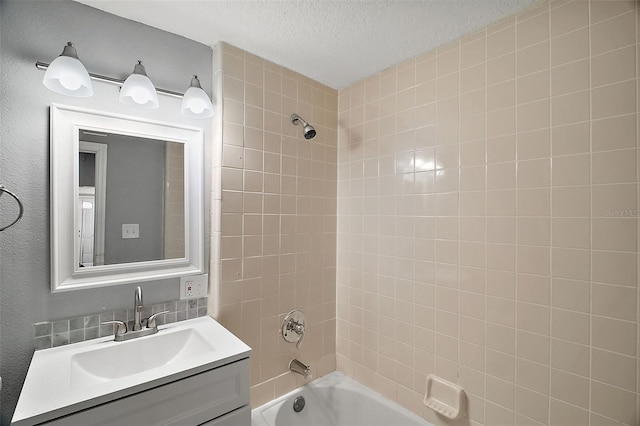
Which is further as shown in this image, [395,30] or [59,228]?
[395,30]

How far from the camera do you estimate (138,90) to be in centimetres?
126

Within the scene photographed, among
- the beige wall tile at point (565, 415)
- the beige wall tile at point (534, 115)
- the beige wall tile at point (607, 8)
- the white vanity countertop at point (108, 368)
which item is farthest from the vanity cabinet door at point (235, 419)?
the beige wall tile at point (607, 8)

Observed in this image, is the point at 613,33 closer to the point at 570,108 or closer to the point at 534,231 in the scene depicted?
the point at 570,108

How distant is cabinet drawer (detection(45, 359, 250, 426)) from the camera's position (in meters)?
0.90

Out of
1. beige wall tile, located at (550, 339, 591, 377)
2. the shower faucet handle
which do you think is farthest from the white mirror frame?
beige wall tile, located at (550, 339, 591, 377)

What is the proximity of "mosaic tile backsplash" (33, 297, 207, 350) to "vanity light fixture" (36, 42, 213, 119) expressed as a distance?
2.94 ft

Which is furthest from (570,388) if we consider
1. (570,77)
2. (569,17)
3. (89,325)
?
(89,325)

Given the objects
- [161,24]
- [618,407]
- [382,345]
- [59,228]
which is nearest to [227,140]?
[161,24]

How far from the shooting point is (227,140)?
1568mm

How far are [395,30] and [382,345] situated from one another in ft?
5.62

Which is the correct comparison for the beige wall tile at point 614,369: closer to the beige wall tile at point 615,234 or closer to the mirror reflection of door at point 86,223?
the beige wall tile at point 615,234

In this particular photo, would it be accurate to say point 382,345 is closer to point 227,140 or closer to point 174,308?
point 174,308

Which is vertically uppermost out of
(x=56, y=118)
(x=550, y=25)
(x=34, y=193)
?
(x=550, y=25)

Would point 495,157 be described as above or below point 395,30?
below
